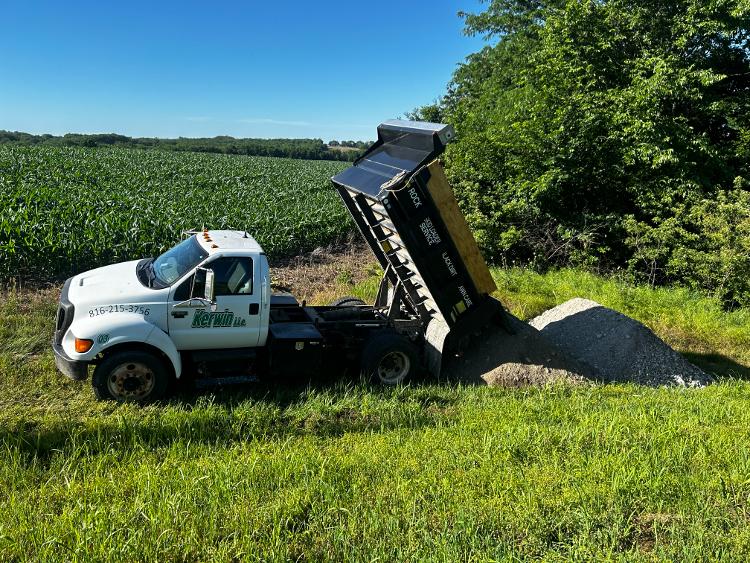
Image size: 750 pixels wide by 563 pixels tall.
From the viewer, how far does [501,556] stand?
329cm

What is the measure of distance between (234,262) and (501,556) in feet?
15.5

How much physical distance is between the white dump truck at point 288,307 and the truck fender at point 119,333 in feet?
0.04

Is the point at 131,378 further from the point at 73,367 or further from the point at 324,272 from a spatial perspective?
the point at 324,272

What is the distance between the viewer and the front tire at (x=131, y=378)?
20.1 ft

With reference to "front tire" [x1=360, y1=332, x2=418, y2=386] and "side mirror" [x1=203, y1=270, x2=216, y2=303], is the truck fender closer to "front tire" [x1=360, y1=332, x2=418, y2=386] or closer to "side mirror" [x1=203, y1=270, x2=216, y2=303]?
"side mirror" [x1=203, y1=270, x2=216, y2=303]

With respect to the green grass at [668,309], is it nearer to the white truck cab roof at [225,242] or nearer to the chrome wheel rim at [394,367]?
the chrome wheel rim at [394,367]

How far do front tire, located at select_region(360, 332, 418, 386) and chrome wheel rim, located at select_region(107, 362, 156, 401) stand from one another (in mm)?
2747

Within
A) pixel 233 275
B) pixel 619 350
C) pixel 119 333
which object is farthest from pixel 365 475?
pixel 619 350

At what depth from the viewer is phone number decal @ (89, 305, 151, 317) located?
6.19 metres

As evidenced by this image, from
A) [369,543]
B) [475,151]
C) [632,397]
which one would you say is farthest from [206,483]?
[475,151]

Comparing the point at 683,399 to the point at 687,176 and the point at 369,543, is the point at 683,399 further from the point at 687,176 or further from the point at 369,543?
the point at 687,176

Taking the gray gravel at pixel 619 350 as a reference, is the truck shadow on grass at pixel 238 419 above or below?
below

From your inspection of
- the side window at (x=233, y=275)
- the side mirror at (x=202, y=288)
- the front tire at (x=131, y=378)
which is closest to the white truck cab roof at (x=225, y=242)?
the side window at (x=233, y=275)

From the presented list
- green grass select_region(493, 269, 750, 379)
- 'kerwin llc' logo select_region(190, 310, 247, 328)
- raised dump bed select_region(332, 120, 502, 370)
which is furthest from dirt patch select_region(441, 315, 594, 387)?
'kerwin llc' logo select_region(190, 310, 247, 328)
